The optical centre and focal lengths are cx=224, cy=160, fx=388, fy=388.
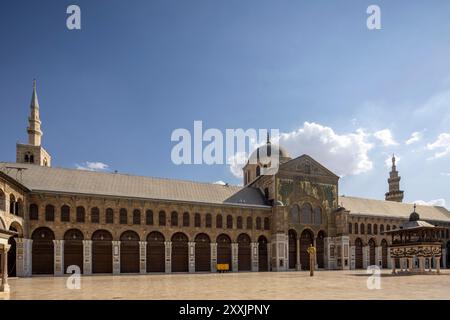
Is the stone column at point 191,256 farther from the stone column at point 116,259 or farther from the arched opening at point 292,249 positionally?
the arched opening at point 292,249

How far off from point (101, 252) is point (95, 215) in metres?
4.04

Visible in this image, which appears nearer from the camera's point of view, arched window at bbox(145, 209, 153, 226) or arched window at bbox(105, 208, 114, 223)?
arched window at bbox(105, 208, 114, 223)

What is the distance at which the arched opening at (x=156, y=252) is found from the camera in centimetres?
4425

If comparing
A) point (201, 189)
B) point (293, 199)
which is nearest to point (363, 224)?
point (293, 199)

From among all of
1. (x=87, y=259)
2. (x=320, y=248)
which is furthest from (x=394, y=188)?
(x=87, y=259)

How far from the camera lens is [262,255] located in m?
50.4

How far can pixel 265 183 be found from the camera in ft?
178

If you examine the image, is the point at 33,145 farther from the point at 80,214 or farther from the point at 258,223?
the point at 258,223

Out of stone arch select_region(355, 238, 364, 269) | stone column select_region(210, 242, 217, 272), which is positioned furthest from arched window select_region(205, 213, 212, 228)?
stone arch select_region(355, 238, 364, 269)

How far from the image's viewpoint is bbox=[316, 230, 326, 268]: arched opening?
53934 mm

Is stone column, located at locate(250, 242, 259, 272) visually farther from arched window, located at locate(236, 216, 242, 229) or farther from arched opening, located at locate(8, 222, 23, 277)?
arched opening, located at locate(8, 222, 23, 277)

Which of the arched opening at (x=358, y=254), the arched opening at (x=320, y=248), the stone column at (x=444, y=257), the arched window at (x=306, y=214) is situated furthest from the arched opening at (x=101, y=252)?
the stone column at (x=444, y=257)

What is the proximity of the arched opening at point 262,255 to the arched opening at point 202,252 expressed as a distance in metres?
7.07

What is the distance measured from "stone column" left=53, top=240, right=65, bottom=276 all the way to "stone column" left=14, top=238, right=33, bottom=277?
255 cm
